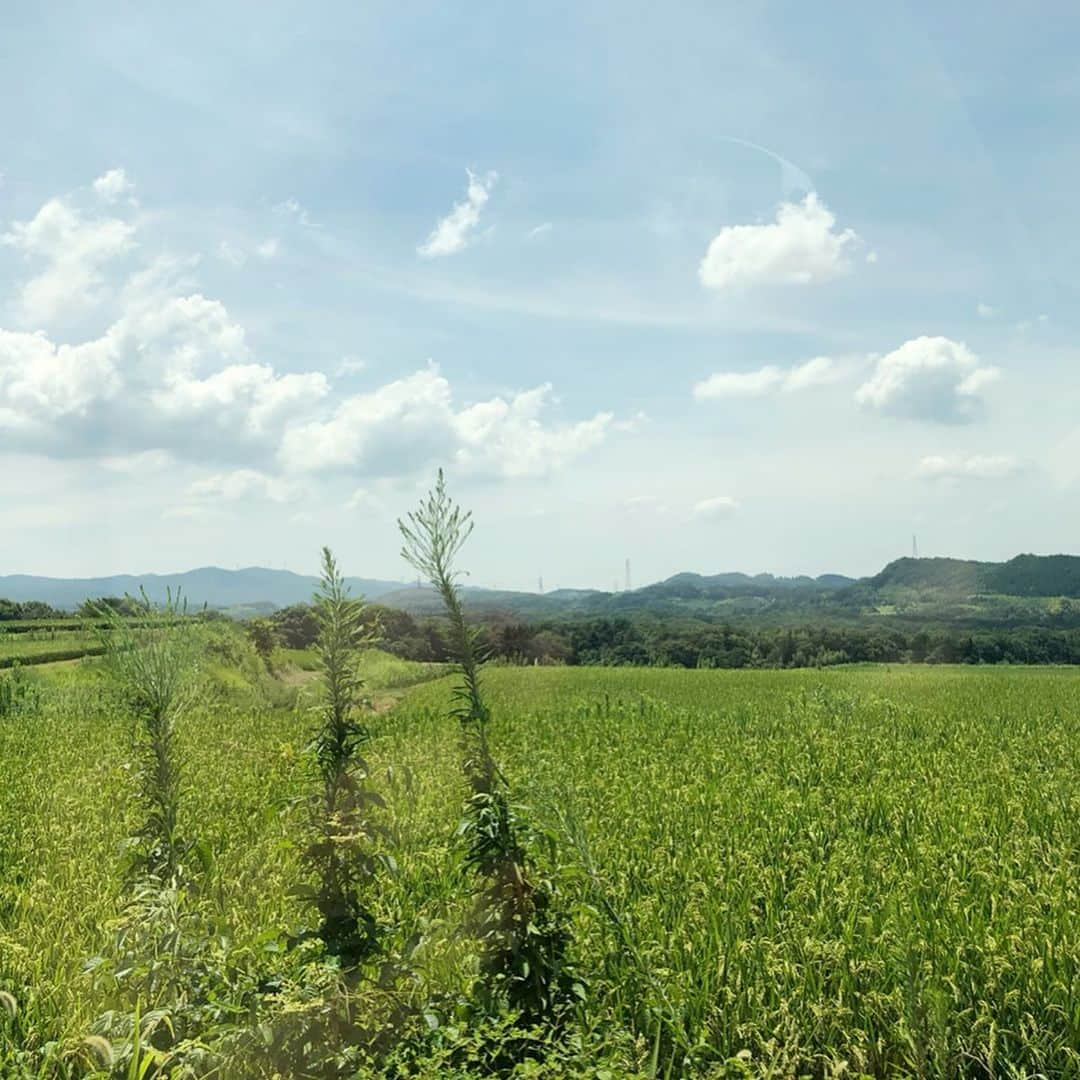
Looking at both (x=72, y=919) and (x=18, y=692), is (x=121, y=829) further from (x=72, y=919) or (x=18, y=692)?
(x=18, y=692)

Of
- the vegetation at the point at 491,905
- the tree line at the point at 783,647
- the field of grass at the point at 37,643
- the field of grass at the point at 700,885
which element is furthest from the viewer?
the tree line at the point at 783,647

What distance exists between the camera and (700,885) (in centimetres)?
629

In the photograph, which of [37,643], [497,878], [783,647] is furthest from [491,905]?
[783,647]

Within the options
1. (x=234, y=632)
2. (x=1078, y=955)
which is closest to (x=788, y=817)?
(x=1078, y=955)

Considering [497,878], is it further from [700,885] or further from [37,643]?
[37,643]

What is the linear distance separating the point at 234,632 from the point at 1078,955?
34.6m

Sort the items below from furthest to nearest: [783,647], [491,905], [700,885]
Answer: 1. [783,647]
2. [700,885]
3. [491,905]

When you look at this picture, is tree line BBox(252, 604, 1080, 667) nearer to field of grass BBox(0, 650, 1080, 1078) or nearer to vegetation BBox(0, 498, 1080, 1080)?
field of grass BBox(0, 650, 1080, 1078)

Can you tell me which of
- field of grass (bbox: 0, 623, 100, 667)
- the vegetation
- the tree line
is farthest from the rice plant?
the tree line

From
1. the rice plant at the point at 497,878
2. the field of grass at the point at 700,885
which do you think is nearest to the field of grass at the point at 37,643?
the field of grass at the point at 700,885

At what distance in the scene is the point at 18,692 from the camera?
2541 centimetres

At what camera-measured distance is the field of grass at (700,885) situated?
4.29 metres

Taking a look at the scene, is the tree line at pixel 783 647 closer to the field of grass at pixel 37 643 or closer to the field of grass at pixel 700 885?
the field of grass at pixel 37 643

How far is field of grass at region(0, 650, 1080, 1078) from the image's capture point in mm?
4285
